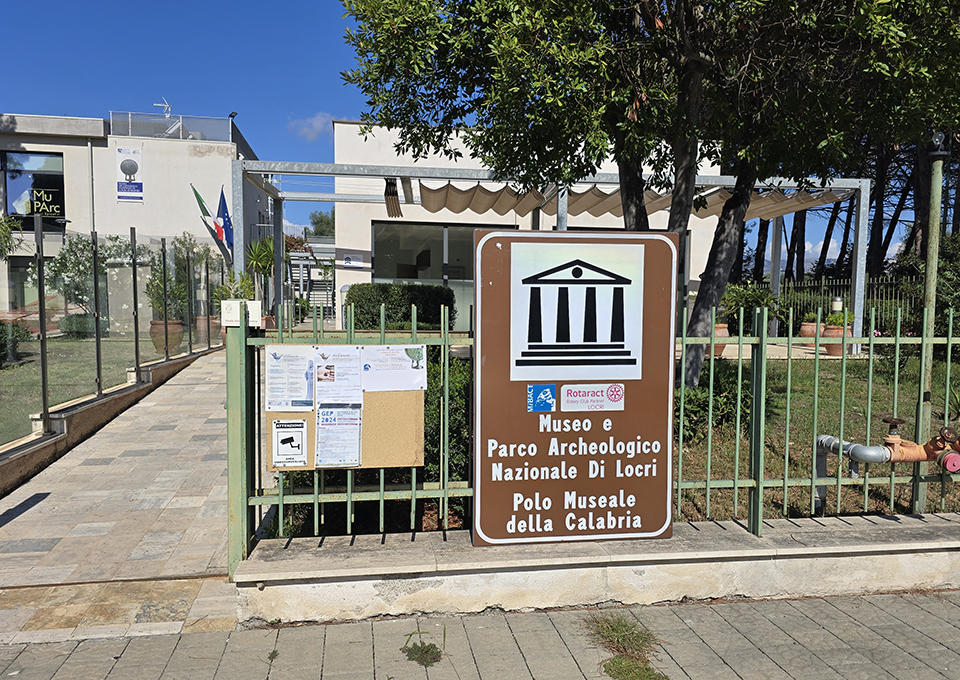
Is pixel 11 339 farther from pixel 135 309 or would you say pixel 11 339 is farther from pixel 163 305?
pixel 163 305

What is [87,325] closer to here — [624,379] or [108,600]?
[108,600]

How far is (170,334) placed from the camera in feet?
39.8

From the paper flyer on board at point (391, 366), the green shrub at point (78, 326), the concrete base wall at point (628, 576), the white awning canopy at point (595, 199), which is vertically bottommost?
the concrete base wall at point (628, 576)

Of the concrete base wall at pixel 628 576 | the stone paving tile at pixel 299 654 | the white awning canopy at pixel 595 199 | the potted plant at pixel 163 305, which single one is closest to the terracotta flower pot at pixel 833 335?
the white awning canopy at pixel 595 199

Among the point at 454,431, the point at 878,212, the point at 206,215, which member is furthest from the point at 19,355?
the point at 878,212

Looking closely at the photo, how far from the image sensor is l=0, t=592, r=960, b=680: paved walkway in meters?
3.05

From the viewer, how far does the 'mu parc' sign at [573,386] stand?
12.1 feet

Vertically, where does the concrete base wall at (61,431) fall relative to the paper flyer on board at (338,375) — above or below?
below

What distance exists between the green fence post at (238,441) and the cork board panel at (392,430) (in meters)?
0.17

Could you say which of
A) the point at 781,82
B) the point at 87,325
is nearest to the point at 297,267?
the point at 87,325

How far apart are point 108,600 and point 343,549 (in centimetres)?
141

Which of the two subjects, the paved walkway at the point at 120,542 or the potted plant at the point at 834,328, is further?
the potted plant at the point at 834,328

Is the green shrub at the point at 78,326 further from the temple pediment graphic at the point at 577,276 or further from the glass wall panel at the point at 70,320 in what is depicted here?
the temple pediment graphic at the point at 577,276

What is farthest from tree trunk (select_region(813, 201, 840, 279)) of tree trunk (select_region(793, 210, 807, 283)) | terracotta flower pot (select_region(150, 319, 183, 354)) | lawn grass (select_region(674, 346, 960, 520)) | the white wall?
terracotta flower pot (select_region(150, 319, 183, 354))
